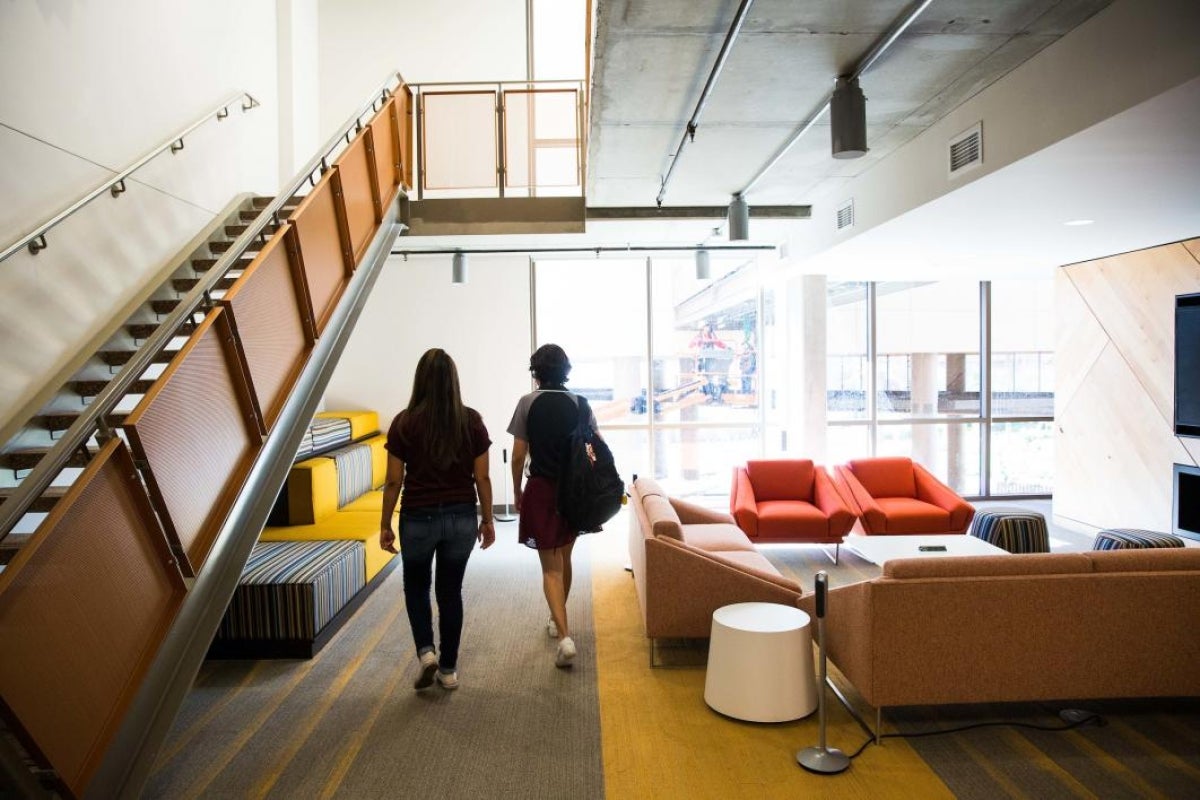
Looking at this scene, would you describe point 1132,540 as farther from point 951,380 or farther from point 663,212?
point 951,380

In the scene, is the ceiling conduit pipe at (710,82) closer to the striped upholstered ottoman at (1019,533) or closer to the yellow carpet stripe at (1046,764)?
the yellow carpet stripe at (1046,764)

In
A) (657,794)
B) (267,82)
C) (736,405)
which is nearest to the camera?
(657,794)

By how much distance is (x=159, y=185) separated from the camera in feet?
19.2

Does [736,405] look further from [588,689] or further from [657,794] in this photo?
[657,794]

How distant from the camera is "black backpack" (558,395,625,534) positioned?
439 cm

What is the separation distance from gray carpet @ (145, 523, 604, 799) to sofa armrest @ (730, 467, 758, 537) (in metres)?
2.21

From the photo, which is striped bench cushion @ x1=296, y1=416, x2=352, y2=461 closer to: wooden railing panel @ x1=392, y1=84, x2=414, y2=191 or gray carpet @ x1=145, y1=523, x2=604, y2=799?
gray carpet @ x1=145, y1=523, x2=604, y2=799

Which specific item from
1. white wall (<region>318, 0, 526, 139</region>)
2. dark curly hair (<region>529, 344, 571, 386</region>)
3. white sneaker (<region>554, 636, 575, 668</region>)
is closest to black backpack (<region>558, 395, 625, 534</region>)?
dark curly hair (<region>529, 344, 571, 386</region>)

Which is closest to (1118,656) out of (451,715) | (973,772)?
(973,772)

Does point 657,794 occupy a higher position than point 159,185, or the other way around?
point 159,185

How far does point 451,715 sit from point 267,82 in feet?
23.2

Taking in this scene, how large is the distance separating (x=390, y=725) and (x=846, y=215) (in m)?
5.34

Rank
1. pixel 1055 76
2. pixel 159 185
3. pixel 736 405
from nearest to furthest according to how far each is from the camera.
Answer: pixel 1055 76 < pixel 159 185 < pixel 736 405

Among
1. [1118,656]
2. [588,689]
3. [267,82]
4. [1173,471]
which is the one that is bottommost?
[588,689]
